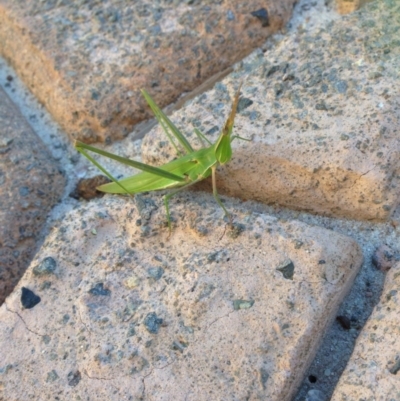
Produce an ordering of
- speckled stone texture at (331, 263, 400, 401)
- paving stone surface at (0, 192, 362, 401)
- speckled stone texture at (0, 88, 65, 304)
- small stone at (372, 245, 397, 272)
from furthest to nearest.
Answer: speckled stone texture at (0, 88, 65, 304) < small stone at (372, 245, 397, 272) < paving stone surface at (0, 192, 362, 401) < speckled stone texture at (331, 263, 400, 401)

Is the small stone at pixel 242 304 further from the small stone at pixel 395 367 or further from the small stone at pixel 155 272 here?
the small stone at pixel 395 367

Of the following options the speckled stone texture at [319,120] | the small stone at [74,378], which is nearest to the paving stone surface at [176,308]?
the small stone at [74,378]

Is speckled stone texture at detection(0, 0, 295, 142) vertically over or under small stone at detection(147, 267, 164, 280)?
over

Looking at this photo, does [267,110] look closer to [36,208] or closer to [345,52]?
[345,52]

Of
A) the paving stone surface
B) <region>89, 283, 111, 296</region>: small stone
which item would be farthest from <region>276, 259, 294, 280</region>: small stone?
<region>89, 283, 111, 296</region>: small stone

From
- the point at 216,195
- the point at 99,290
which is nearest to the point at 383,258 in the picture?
the point at 216,195

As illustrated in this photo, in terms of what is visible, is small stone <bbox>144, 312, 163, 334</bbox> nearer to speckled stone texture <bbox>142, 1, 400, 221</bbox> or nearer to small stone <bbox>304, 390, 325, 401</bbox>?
small stone <bbox>304, 390, 325, 401</bbox>

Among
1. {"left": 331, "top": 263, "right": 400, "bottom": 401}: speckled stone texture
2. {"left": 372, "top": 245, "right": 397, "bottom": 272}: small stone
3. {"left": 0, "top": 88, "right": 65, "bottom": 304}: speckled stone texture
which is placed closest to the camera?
{"left": 331, "top": 263, "right": 400, "bottom": 401}: speckled stone texture

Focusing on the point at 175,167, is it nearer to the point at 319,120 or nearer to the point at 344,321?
the point at 319,120

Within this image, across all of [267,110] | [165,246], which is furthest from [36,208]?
[267,110]
